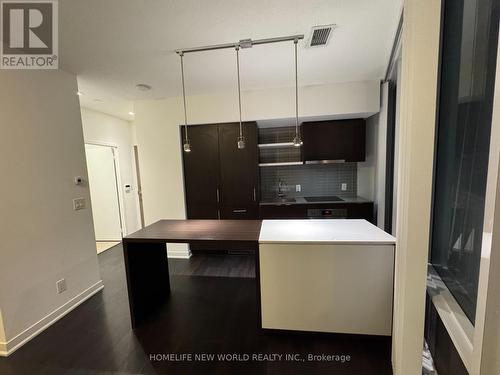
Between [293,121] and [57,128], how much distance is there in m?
2.98

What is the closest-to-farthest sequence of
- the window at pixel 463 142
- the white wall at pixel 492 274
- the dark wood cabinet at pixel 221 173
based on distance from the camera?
the white wall at pixel 492 274
the window at pixel 463 142
the dark wood cabinet at pixel 221 173

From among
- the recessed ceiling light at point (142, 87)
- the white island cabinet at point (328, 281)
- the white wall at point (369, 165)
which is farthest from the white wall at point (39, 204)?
the white wall at point (369, 165)

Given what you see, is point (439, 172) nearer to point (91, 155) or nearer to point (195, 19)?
point (195, 19)

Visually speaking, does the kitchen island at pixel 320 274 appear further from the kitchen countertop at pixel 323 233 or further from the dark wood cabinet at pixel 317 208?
the dark wood cabinet at pixel 317 208

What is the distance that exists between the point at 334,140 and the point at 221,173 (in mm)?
1832

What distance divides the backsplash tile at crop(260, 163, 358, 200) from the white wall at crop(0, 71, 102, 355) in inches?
106

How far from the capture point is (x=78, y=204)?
247cm

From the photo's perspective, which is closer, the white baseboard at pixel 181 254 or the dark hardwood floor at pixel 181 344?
the dark hardwood floor at pixel 181 344

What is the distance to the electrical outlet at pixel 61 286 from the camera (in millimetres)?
2207

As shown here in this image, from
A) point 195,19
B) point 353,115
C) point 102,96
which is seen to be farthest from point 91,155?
point 353,115

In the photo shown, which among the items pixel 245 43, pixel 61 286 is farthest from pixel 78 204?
pixel 245 43

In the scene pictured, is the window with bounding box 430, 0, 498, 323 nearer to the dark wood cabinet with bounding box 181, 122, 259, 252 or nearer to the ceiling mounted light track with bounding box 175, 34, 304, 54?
the ceiling mounted light track with bounding box 175, 34, 304, 54

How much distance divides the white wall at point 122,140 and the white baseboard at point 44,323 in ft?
7.38

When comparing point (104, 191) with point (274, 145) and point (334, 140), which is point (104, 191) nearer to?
point (274, 145)
